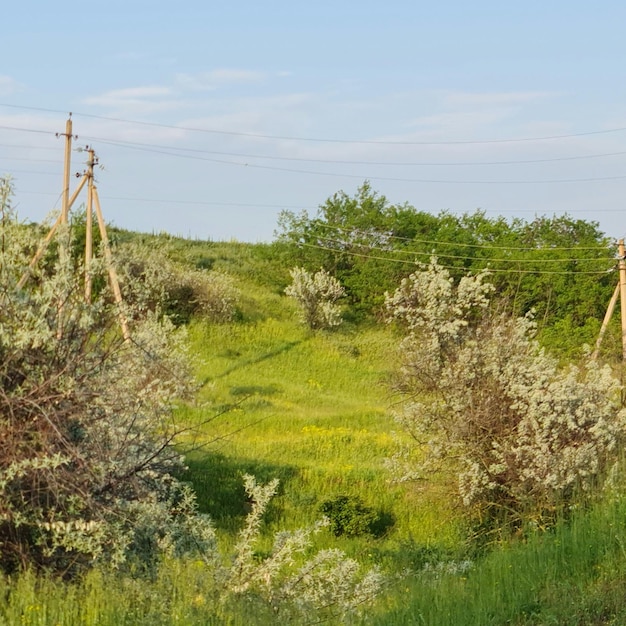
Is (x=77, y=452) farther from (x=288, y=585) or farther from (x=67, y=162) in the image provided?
(x=67, y=162)

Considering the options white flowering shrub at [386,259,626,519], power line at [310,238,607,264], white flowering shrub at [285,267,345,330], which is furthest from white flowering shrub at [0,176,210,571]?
power line at [310,238,607,264]

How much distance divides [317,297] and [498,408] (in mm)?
32807

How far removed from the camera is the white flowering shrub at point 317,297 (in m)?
48.5

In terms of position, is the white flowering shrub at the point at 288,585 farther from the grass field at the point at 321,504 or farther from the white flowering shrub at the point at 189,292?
the white flowering shrub at the point at 189,292

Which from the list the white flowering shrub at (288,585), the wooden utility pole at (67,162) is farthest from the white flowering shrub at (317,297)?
the white flowering shrub at (288,585)

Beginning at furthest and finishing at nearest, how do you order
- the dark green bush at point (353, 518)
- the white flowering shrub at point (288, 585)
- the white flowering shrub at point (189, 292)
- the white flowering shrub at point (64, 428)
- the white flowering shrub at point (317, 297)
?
the white flowering shrub at point (317, 297), the white flowering shrub at point (189, 292), the dark green bush at point (353, 518), the white flowering shrub at point (288, 585), the white flowering shrub at point (64, 428)

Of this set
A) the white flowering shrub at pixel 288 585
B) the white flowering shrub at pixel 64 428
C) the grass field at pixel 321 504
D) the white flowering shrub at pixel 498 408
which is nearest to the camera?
the grass field at pixel 321 504

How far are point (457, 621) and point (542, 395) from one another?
33.5 ft

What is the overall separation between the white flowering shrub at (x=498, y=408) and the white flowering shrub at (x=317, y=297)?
27736 mm

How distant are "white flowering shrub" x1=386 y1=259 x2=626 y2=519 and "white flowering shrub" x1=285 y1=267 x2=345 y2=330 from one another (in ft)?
91.0

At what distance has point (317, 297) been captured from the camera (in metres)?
49.9

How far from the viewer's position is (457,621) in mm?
6645

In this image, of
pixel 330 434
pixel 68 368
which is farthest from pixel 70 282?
pixel 330 434

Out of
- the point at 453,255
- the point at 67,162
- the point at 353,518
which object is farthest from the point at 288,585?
the point at 453,255
